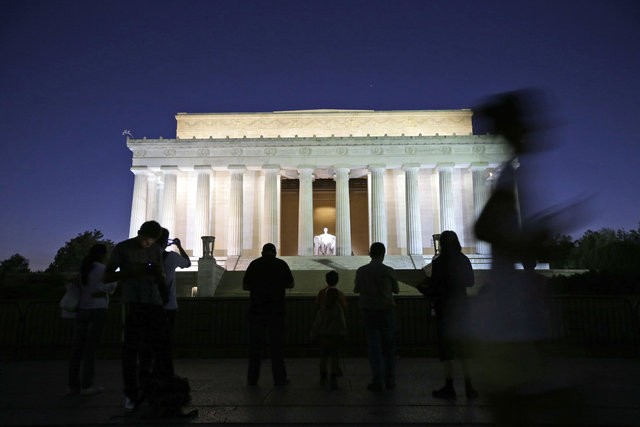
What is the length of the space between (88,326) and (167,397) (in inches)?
107

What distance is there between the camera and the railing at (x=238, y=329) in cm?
1240

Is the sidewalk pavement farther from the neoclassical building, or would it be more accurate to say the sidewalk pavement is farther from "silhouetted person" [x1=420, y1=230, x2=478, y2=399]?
the neoclassical building

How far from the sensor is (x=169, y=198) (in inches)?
1577

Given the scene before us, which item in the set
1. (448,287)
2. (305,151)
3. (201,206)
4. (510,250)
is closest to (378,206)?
(305,151)

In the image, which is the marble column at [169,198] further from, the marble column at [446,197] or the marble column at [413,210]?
the marble column at [446,197]

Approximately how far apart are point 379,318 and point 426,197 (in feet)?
115

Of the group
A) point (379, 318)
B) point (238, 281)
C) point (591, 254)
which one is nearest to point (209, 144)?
point (238, 281)

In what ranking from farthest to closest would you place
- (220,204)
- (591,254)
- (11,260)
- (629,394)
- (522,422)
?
(11,260)
(591,254)
(220,204)
(629,394)
(522,422)

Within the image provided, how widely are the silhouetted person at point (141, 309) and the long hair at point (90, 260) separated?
1752 millimetres

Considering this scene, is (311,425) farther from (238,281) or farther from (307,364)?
(238,281)

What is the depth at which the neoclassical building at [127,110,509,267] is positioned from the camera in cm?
3972

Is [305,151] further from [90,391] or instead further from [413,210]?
[90,391]

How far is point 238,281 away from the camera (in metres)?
28.3

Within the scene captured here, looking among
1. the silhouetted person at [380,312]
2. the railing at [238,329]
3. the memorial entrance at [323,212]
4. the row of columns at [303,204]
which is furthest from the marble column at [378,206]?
the silhouetted person at [380,312]
